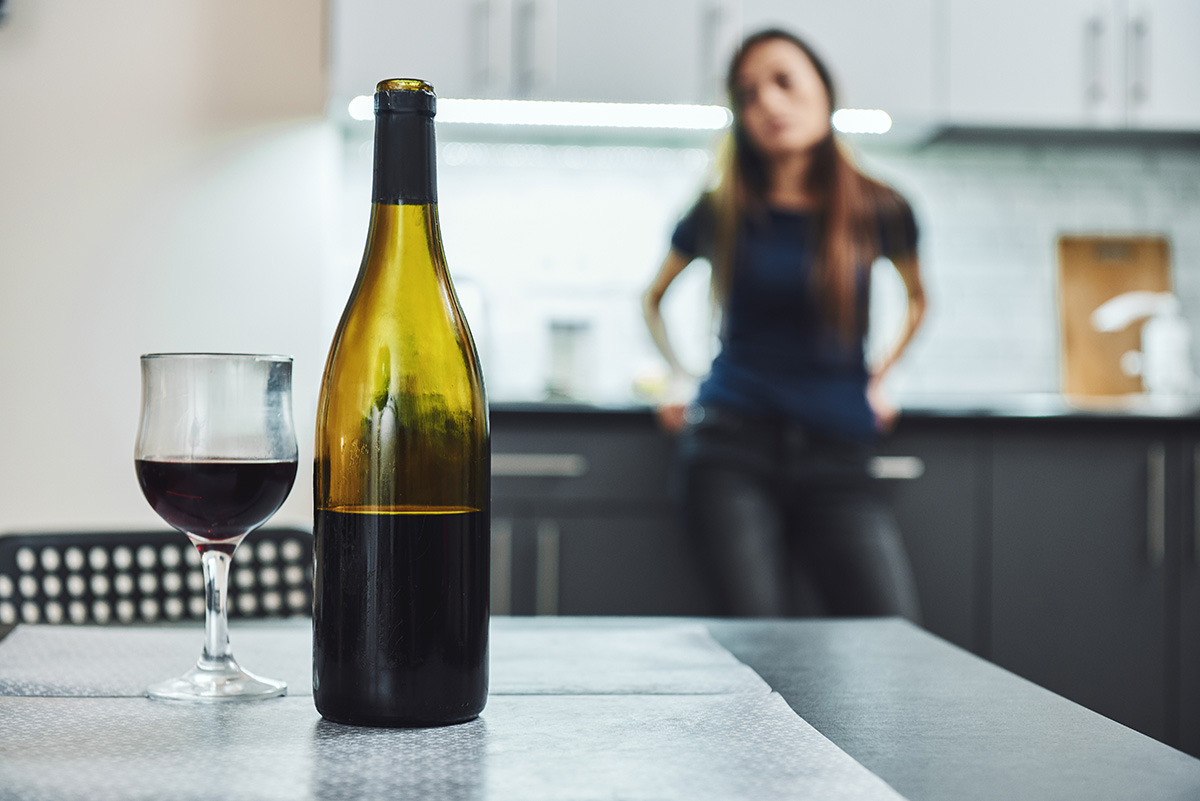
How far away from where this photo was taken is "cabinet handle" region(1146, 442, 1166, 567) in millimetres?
2582

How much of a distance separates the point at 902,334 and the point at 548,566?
36.4 inches

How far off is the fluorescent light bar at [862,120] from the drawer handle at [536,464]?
3.63ft

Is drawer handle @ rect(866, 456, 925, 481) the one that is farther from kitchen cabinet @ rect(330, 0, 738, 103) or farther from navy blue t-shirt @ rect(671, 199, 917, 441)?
kitchen cabinet @ rect(330, 0, 738, 103)

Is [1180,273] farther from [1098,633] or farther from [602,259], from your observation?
[602,259]

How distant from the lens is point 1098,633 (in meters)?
2.58

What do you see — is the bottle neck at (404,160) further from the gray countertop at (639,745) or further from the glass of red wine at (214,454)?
the gray countertop at (639,745)

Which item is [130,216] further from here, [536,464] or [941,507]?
[941,507]

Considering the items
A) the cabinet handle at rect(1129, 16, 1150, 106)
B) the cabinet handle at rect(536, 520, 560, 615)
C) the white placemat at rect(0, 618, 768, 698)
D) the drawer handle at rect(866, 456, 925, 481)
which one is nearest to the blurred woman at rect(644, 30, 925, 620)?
the drawer handle at rect(866, 456, 925, 481)

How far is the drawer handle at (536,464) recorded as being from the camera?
8.14ft

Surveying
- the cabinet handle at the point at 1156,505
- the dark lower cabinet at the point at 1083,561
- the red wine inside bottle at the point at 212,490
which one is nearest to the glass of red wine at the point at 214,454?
the red wine inside bottle at the point at 212,490

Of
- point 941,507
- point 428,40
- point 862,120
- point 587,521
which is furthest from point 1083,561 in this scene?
point 428,40

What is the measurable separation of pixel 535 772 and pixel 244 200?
7.93ft

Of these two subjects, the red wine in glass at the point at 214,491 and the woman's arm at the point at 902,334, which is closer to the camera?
the red wine in glass at the point at 214,491

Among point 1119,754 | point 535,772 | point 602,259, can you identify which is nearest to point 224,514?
point 535,772
